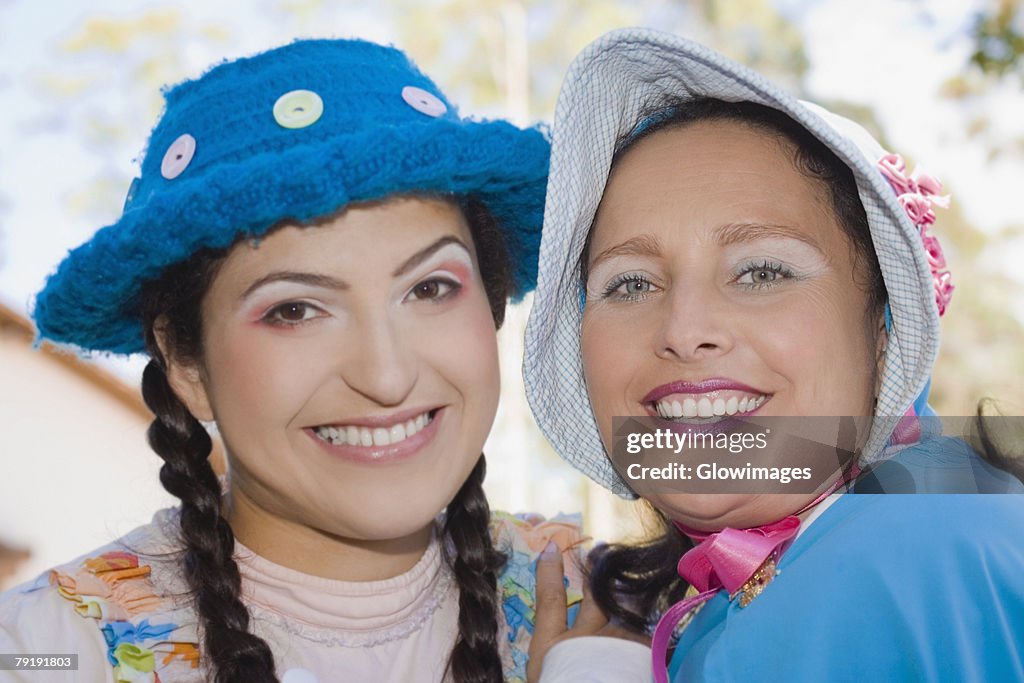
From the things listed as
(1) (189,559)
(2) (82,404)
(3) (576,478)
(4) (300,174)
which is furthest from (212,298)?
(3) (576,478)

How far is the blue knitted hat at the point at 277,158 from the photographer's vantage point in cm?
189

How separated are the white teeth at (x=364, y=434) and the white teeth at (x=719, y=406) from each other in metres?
0.61

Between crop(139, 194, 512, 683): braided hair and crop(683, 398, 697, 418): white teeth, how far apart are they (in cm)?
64

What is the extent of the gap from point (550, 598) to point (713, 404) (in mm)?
686

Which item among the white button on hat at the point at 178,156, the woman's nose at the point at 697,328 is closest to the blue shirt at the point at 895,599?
the woman's nose at the point at 697,328

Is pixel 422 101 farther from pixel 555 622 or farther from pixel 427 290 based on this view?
pixel 555 622

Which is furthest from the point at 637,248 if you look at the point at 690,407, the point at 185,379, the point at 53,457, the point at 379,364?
the point at 53,457

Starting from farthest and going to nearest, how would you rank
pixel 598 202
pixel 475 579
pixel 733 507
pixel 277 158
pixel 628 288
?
pixel 475 579
pixel 598 202
pixel 628 288
pixel 733 507
pixel 277 158

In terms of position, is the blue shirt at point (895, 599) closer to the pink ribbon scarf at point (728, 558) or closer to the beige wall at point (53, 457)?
the pink ribbon scarf at point (728, 558)

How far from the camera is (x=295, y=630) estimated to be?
219 centimetres

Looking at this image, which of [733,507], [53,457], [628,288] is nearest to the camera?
[733,507]

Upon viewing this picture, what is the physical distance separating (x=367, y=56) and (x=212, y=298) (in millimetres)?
587

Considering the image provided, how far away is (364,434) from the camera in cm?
210

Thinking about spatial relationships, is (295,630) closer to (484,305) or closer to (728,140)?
(484,305)
